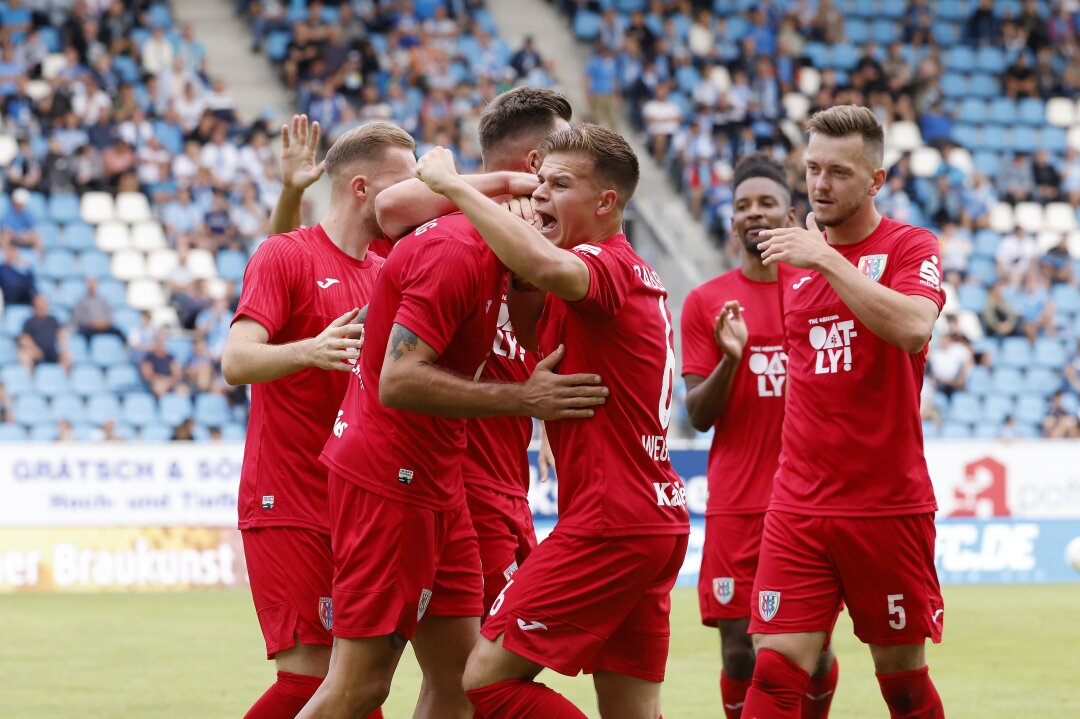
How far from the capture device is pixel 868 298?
5.61 meters

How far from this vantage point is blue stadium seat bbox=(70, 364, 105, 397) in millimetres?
18531

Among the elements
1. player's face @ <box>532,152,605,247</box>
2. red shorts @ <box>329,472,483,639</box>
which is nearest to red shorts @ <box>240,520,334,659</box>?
red shorts @ <box>329,472,483,639</box>

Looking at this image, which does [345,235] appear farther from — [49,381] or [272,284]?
[49,381]

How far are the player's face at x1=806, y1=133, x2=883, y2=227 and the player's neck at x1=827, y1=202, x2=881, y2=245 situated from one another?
3 centimetres

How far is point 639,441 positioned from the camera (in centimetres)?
514

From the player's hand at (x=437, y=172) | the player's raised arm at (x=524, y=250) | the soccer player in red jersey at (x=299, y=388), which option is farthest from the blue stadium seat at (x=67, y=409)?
the player's raised arm at (x=524, y=250)

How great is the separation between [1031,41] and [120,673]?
22.5 metres

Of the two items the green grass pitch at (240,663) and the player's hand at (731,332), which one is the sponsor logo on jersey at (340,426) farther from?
the green grass pitch at (240,663)

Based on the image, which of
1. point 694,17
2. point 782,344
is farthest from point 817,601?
point 694,17

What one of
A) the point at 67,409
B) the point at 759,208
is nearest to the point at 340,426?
the point at 759,208

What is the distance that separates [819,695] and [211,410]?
1245 centimetres

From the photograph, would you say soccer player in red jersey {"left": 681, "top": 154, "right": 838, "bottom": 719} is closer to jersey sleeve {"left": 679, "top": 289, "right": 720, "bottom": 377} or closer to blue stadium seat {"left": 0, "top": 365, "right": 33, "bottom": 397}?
jersey sleeve {"left": 679, "top": 289, "right": 720, "bottom": 377}

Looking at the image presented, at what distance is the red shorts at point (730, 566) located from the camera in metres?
7.41

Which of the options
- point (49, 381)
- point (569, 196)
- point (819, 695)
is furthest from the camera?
point (49, 381)
